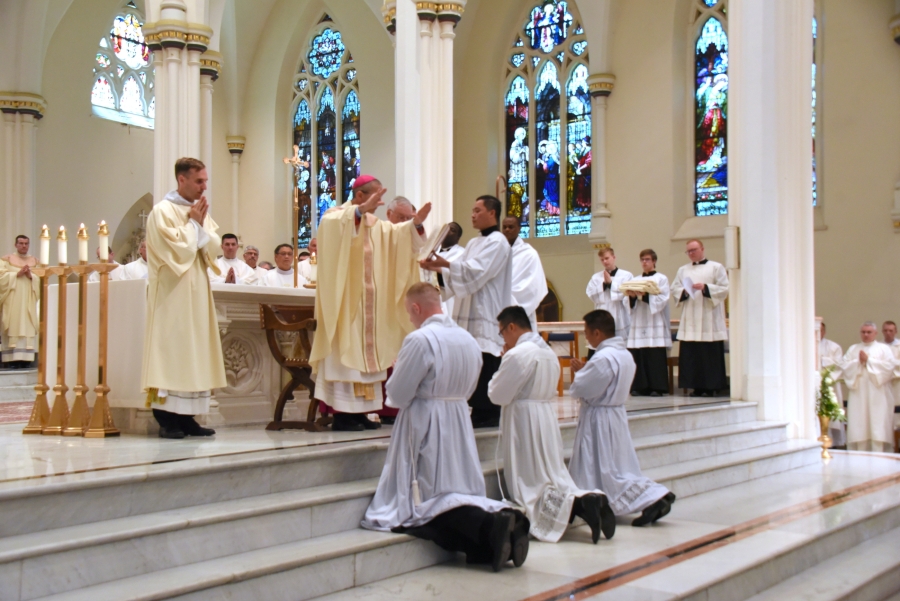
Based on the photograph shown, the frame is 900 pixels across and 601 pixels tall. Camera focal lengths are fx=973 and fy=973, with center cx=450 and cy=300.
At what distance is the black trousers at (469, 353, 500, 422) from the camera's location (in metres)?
6.25

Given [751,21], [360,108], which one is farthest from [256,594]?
[360,108]

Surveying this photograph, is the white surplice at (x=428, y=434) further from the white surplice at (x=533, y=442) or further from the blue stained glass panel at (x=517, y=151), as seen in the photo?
the blue stained glass panel at (x=517, y=151)

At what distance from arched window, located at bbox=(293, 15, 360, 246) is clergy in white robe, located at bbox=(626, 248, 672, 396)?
8777mm

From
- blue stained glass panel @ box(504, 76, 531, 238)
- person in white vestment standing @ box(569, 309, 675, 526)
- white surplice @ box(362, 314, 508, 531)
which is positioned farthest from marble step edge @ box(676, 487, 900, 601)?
blue stained glass panel @ box(504, 76, 531, 238)

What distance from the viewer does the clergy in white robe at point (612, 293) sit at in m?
11.1

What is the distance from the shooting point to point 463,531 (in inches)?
181

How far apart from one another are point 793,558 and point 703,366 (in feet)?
18.0

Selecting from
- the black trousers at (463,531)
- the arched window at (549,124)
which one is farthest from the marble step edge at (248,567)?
the arched window at (549,124)

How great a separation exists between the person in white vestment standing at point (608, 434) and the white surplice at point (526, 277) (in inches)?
40.0

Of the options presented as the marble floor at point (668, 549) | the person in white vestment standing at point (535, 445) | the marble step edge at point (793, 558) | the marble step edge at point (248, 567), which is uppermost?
the person in white vestment standing at point (535, 445)

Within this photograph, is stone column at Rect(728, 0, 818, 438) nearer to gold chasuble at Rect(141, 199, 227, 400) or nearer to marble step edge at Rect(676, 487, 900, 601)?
marble step edge at Rect(676, 487, 900, 601)

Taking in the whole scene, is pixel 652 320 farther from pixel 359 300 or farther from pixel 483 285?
pixel 359 300

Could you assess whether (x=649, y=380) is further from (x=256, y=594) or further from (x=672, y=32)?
(x=256, y=594)

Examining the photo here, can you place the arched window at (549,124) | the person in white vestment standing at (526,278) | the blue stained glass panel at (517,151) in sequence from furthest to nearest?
1. the blue stained glass panel at (517,151)
2. the arched window at (549,124)
3. the person in white vestment standing at (526,278)
